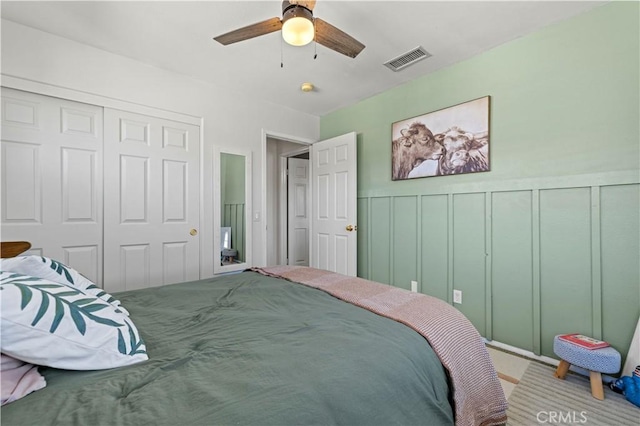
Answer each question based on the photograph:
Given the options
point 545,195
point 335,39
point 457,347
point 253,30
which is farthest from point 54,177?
point 545,195

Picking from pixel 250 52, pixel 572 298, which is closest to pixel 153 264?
pixel 250 52

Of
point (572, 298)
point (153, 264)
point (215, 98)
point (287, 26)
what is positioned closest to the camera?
point (287, 26)

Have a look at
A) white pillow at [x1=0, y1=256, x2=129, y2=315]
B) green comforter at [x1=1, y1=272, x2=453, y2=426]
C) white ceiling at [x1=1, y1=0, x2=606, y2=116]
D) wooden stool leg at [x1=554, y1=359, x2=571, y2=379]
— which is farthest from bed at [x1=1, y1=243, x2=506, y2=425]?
white ceiling at [x1=1, y1=0, x2=606, y2=116]

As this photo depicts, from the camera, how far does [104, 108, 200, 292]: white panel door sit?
2.64m

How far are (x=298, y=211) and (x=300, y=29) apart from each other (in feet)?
12.2

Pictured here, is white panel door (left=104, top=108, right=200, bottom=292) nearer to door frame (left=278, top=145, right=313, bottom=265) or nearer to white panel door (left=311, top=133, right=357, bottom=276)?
white panel door (left=311, top=133, right=357, bottom=276)

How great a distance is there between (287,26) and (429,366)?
1.79 meters

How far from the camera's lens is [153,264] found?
2844 millimetres

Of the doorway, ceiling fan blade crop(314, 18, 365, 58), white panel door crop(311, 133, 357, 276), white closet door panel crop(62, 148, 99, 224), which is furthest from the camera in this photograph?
the doorway

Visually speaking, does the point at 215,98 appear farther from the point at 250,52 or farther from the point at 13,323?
the point at 13,323

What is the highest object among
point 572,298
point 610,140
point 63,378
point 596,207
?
point 610,140

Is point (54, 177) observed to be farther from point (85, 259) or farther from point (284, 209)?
point (284, 209)

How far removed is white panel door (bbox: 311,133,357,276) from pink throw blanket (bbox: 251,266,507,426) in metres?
2.10

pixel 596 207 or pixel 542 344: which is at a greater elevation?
pixel 596 207
